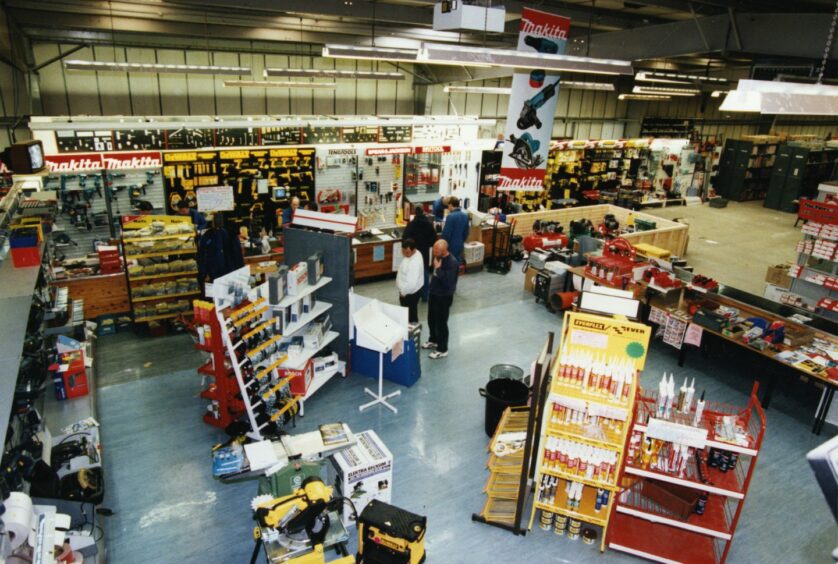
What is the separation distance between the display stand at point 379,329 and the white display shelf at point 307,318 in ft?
1.25

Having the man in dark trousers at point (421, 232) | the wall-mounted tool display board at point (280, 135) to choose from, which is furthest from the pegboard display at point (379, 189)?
the man in dark trousers at point (421, 232)

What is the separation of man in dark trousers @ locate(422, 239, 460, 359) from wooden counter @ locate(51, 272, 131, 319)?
476 centimetres

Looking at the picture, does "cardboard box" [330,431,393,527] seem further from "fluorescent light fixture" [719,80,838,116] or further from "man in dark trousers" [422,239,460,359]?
"fluorescent light fixture" [719,80,838,116]

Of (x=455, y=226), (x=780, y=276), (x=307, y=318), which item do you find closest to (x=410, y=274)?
(x=307, y=318)

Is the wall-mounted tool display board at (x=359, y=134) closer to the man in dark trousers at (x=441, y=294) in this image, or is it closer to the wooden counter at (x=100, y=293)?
the man in dark trousers at (x=441, y=294)

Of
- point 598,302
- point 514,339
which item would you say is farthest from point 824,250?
point 598,302

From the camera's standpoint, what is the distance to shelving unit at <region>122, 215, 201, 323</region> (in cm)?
792

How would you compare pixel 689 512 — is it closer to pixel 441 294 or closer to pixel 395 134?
pixel 441 294

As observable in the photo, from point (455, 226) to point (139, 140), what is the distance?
588cm

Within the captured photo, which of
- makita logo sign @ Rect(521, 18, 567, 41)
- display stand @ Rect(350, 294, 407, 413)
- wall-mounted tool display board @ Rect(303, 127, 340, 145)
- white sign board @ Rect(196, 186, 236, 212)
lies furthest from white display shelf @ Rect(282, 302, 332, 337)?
wall-mounted tool display board @ Rect(303, 127, 340, 145)

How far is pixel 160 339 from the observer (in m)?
8.24

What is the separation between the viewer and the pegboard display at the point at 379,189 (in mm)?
12430

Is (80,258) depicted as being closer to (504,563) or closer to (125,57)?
(125,57)

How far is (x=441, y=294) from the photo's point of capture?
7598mm
